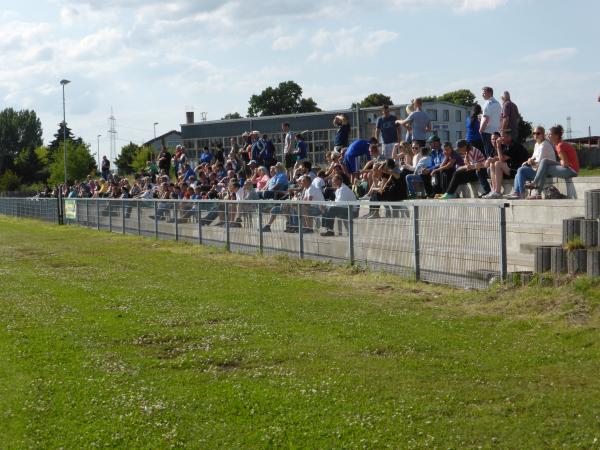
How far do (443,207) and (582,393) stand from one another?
6.65 metres

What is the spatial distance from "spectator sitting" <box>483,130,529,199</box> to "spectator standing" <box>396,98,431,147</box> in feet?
13.3

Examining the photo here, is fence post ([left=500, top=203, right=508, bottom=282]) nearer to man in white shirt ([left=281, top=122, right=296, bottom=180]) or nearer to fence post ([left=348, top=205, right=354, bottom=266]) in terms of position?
fence post ([left=348, top=205, right=354, bottom=266])

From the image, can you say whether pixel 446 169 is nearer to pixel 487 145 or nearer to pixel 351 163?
pixel 487 145

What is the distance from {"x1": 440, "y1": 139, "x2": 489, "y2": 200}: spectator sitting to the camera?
17109 mm

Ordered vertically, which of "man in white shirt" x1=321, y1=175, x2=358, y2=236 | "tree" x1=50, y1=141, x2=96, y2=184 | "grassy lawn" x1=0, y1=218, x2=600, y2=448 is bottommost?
"grassy lawn" x1=0, y1=218, x2=600, y2=448

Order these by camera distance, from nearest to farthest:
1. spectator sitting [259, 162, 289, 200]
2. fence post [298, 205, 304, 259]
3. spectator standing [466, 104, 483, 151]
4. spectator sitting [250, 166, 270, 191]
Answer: fence post [298, 205, 304, 259], spectator standing [466, 104, 483, 151], spectator sitting [259, 162, 289, 200], spectator sitting [250, 166, 270, 191]

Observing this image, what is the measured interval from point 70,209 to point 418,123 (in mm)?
25230

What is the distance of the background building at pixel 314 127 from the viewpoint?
67.2 meters

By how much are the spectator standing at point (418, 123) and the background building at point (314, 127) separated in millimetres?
41201

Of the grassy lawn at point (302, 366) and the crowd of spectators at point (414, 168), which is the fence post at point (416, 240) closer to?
the grassy lawn at point (302, 366)

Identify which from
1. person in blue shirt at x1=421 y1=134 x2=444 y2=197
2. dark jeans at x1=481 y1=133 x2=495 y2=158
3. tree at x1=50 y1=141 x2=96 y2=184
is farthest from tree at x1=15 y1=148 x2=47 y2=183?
dark jeans at x1=481 y1=133 x2=495 y2=158

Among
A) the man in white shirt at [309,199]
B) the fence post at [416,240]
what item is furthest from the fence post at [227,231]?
the fence post at [416,240]

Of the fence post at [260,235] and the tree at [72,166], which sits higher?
the tree at [72,166]

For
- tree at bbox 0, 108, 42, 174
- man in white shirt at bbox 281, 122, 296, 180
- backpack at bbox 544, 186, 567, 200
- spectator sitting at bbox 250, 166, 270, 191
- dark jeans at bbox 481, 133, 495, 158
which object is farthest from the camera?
tree at bbox 0, 108, 42, 174
